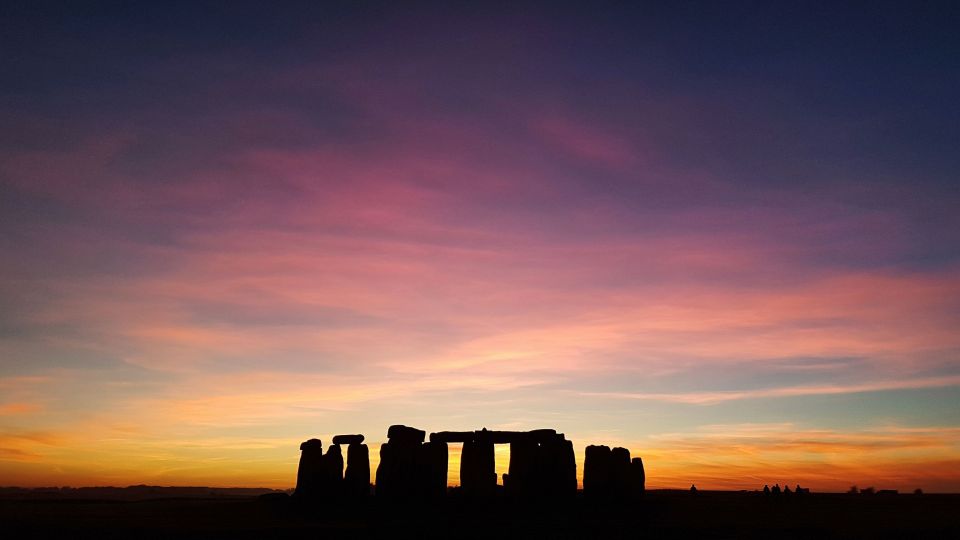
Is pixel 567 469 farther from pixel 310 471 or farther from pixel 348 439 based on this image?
pixel 310 471

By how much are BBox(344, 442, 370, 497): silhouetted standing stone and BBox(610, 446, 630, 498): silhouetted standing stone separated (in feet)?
34.8

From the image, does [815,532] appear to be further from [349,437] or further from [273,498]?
[273,498]

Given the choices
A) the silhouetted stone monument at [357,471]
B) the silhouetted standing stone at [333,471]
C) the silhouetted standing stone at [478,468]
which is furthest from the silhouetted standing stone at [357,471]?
the silhouetted standing stone at [478,468]

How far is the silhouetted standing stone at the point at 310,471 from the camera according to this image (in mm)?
37031

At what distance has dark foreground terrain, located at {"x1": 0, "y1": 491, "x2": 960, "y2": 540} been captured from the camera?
26.5m

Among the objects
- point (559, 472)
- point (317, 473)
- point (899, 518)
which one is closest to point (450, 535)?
point (559, 472)

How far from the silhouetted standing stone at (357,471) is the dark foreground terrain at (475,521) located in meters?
1.56

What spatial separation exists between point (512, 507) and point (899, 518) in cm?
1530

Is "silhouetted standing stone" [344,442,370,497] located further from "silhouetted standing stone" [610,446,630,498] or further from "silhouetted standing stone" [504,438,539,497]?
"silhouetted standing stone" [610,446,630,498]

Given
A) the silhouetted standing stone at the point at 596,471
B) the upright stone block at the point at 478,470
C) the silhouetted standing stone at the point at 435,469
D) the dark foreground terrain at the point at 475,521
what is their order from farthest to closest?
1. the silhouetted standing stone at the point at 596,471
2. the silhouetted standing stone at the point at 435,469
3. the upright stone block at the point at 478,470
4. the dark foreground terrain at the point at 475,521

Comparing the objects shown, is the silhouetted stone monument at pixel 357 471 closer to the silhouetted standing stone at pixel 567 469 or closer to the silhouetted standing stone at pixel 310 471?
the silhouetted standing stone at pixel 310 471

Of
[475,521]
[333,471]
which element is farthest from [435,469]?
[475,521]

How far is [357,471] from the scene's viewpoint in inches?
1452

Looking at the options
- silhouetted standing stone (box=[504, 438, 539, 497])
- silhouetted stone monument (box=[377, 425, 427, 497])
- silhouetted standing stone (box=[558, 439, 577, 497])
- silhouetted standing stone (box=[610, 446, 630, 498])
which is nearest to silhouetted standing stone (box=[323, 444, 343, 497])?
Result: silhouetted stone monument (box=[377, 425, 427, 497])
